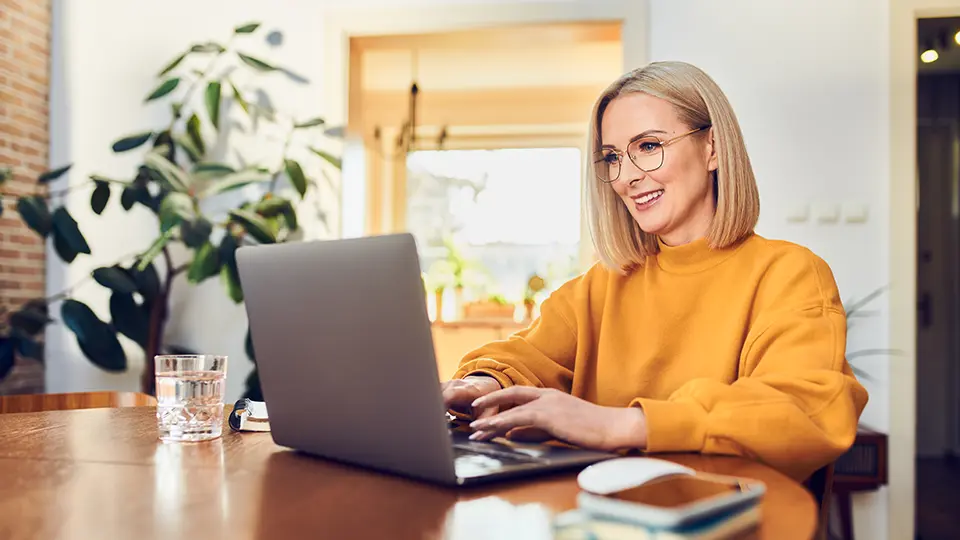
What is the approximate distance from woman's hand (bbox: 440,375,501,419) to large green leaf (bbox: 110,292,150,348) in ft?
8.60

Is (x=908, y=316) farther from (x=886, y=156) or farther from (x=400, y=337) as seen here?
(x=400, y=337)

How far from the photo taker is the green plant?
336 centimetres

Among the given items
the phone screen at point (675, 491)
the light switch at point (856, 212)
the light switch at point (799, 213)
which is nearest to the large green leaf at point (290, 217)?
the light switch at point (799, 213)

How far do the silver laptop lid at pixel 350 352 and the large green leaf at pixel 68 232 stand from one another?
8.41 ft

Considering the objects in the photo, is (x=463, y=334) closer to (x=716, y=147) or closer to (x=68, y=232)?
(x=68, y=232)

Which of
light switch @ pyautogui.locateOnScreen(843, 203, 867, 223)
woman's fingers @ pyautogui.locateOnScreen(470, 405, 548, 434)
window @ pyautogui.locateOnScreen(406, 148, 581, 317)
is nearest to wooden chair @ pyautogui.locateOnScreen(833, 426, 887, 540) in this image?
light switch @ pyautogui.locateOnScreen(843, 203, 867, 223)

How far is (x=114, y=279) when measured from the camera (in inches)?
132

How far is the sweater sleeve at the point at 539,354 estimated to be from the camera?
1374 millimetres

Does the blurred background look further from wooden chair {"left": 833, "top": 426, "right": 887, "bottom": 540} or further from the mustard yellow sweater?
the mustard yellow sweater

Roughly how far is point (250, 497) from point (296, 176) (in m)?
2.87

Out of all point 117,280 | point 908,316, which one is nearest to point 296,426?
point 117,280

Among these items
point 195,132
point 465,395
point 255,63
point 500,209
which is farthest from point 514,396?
point 500,209

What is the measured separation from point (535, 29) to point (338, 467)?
313 cm

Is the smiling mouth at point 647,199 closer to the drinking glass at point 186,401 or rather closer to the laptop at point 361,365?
the laptop at point 361,365
